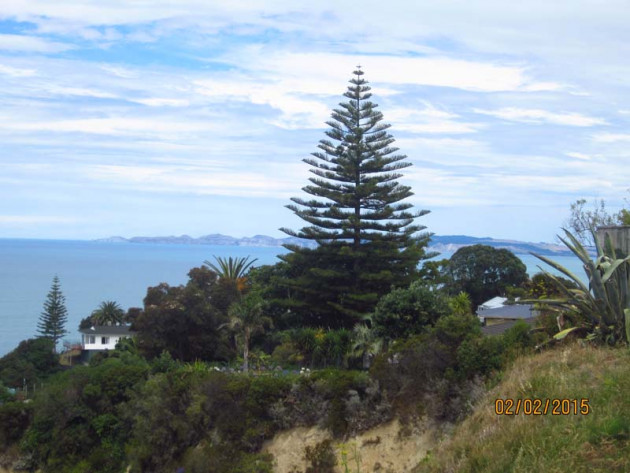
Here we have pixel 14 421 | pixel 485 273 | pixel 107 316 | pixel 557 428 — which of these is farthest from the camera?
pixel 107 316

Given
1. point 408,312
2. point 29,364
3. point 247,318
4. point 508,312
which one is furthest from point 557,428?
point 29,364

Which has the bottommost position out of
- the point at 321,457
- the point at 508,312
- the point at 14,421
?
the point at 321,457

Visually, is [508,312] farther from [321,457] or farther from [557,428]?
[557,428]

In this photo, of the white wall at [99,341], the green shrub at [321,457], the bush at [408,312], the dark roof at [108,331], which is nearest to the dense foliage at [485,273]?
the dark roof at [108,331]

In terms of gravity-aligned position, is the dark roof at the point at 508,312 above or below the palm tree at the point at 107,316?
below

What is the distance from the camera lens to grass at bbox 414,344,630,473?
5.85 meters

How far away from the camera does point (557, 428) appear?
638cm

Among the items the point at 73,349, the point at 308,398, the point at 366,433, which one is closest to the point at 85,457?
the point at 308,398

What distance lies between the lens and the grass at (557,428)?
19.2 ft

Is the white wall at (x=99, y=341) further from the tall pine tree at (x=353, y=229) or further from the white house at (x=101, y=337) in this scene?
the tall pine tree at (x=353, y=229)

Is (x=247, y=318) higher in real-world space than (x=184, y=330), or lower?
higher

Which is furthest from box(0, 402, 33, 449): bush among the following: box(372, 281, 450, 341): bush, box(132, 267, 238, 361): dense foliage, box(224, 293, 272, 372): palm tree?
box(132, 267, 238, 361): dense foliage

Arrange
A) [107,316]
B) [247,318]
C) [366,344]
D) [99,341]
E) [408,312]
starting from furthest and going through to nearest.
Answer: [107,316], [99,341], [247,318], [366,344], [408,312]

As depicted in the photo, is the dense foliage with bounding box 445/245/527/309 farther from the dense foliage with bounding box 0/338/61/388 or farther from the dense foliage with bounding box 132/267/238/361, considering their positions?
the dense foliage with bounding box 0/338/61/388
